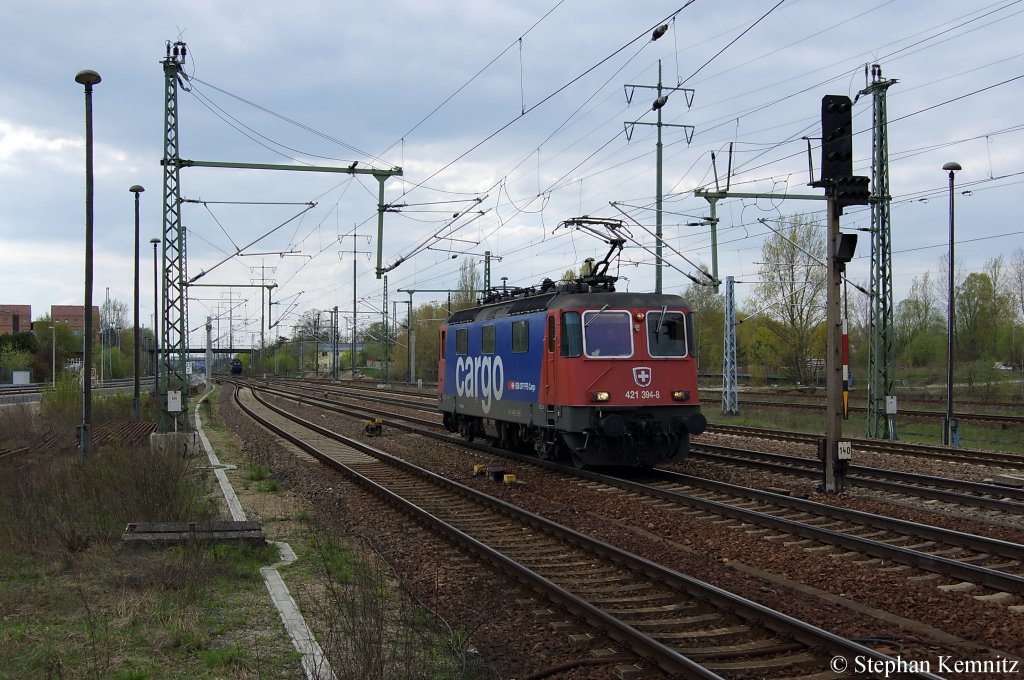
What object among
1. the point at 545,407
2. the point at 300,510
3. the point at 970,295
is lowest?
the point at 300,510

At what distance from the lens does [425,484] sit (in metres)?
15.4

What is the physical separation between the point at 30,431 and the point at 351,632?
23499 millimetres

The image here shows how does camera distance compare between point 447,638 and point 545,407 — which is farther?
point 545,407

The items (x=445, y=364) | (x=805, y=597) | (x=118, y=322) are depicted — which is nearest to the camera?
(x=805, y=597)

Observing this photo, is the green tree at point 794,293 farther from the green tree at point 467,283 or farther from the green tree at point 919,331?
the green tree at point 467,283

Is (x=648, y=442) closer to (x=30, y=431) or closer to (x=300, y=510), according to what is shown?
(x=300, y=510)

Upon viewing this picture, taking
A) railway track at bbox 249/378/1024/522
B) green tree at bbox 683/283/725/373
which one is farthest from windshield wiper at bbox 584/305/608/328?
green tree at bbox 683/283/725/373

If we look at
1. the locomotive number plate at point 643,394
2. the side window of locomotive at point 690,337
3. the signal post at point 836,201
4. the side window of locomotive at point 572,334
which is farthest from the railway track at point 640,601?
the signal post at point 836,201

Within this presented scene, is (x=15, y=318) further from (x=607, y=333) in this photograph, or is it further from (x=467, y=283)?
(x=607, y=333)

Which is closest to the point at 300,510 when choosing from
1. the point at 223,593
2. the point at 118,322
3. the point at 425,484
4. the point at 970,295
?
the point at 425,484

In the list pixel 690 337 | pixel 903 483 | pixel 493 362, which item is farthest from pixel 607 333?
pixel 903 483

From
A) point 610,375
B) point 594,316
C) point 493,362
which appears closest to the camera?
point 610,375

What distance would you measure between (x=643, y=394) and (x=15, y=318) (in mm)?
122203

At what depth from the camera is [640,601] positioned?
7551mm
